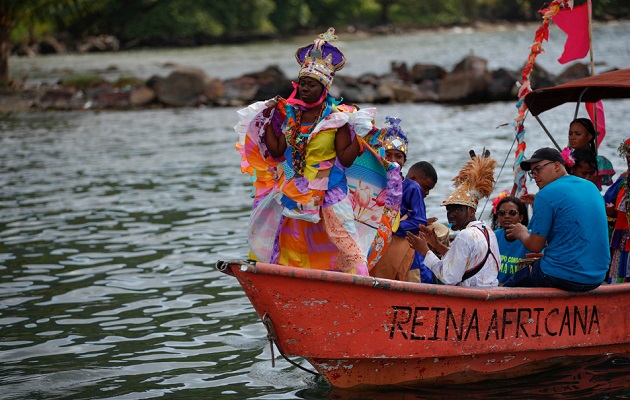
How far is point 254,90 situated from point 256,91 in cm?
58

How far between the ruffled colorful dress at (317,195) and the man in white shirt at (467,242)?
0.36 meters

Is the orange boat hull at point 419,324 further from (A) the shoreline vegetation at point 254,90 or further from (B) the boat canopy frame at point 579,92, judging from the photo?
(A) the shoreline vegetation at point 254,90

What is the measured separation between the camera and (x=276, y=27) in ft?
245

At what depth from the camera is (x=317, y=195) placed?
6.41m

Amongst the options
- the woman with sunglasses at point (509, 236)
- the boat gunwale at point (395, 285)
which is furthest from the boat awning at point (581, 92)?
the boat gunwale at point (395, 285)

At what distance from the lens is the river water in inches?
276

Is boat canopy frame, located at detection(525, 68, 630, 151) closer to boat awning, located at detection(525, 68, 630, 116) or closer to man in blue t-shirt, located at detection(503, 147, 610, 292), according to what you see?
boat awning, located at detection(525, 68, 630, 116)

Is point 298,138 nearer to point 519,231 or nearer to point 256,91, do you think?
point 519,231

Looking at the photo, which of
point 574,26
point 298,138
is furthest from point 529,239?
point 574,26

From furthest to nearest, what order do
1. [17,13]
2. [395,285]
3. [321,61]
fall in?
1. [17,13]
2. [321,61]
3. [395,285]

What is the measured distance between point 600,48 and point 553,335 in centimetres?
3920

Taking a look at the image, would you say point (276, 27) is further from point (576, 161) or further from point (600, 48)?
point (576, 161)

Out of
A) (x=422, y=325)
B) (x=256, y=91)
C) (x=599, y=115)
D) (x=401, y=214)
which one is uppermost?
(x=256, y=91)

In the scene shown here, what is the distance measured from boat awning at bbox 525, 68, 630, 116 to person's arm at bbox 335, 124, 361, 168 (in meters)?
2.69
